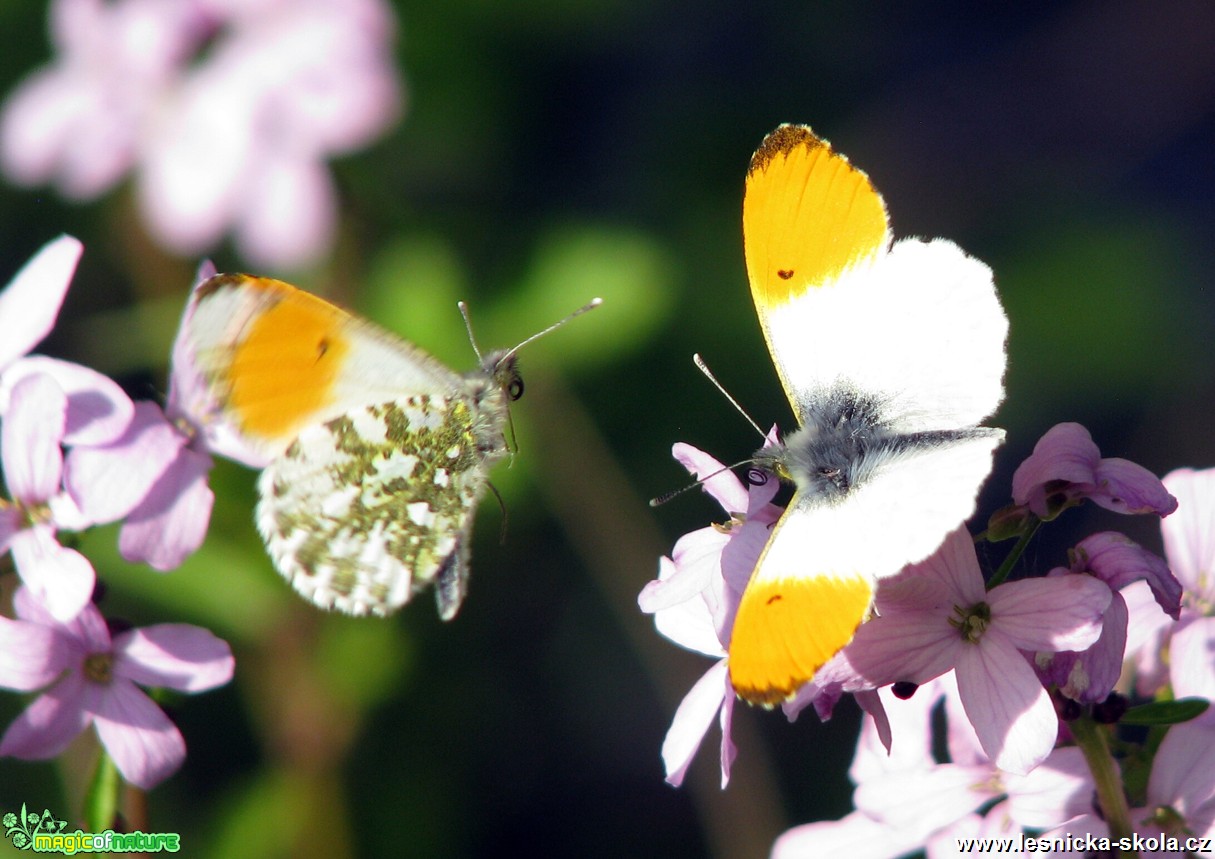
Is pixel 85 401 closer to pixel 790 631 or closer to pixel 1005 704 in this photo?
pixel 790 631

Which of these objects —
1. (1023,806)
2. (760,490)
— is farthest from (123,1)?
(1023,806)

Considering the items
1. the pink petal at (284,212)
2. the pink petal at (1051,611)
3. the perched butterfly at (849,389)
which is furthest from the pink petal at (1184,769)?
the pink petal at (284,212)

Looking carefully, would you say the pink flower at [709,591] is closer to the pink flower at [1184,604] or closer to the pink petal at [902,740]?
the pink petal at [902,740]

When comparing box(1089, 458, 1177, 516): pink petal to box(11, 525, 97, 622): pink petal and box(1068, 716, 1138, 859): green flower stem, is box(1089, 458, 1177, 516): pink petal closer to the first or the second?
box(1068, 716, 1138, 859): green flower stem

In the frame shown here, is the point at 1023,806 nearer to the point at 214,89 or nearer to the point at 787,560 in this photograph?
the point at 787,560

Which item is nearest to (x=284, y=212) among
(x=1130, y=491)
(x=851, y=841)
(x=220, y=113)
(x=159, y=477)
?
(x=220, y=113)

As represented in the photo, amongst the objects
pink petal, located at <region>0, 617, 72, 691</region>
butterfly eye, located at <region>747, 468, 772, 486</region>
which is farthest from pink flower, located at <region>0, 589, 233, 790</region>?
butterfly eye, located at <region>747, 468, 772, 486</region>
